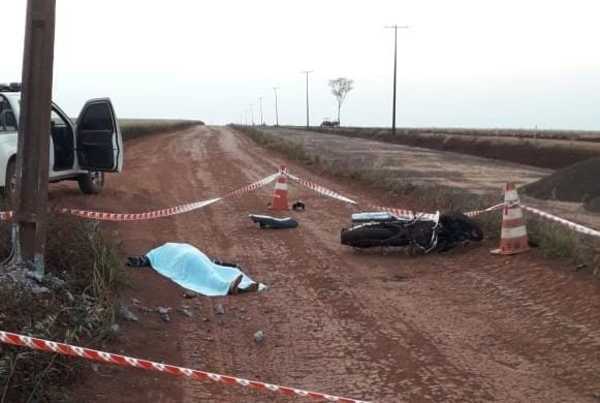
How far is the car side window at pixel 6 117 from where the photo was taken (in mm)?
10781

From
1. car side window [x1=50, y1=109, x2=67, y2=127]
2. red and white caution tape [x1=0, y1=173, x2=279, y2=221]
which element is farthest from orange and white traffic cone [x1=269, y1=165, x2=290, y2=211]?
car side window [x1=50, y1=109, x2=67, y2=127]

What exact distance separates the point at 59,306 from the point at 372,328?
101 inches

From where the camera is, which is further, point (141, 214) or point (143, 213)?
point (143, 213)

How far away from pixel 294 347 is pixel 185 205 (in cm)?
788

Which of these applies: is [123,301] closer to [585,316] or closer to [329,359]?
[329,359]

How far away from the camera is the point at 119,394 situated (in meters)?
4.50

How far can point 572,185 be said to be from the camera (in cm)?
1817

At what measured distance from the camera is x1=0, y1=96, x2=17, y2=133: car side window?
10781 millimetres


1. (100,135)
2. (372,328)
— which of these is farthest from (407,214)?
(100,135)

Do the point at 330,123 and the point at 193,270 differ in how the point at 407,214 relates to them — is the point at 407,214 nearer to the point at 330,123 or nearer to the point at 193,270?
the point at 193,270

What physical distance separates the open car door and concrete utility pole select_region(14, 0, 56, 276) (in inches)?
233

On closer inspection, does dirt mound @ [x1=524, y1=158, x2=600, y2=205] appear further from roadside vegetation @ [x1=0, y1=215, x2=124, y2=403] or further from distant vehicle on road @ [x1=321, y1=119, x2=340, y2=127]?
distant vehicle on road @ [x1=321, y1=119, x2=340, y2=127]

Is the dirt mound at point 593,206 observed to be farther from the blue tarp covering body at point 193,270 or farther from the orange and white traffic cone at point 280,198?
the blue tarp covering body at point 193,270

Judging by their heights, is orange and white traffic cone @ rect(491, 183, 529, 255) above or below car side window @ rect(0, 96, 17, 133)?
below
